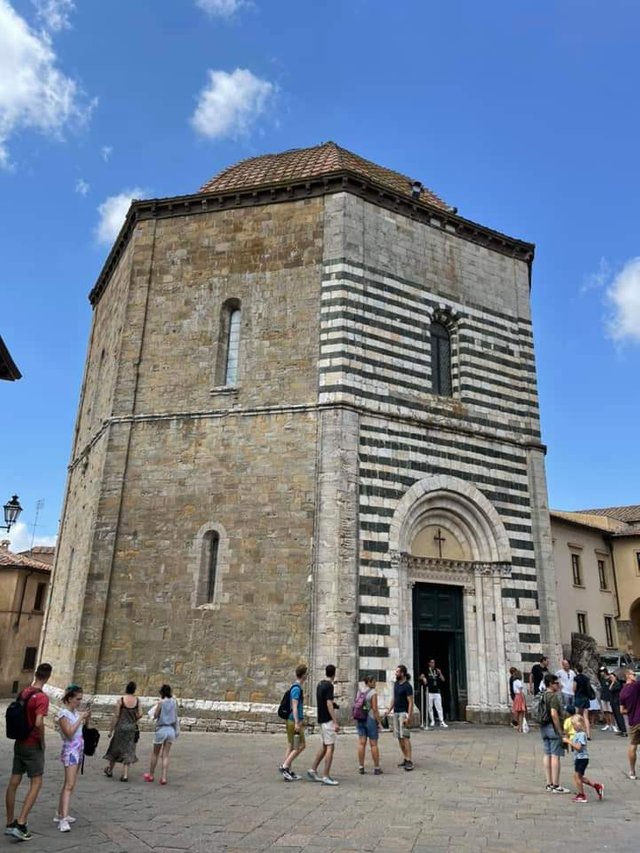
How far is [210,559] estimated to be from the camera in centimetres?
A: 1480

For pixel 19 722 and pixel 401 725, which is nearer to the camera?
pixel 19 722

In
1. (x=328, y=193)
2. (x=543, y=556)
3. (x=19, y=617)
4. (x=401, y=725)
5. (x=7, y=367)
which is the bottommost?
(x=401, y=725)

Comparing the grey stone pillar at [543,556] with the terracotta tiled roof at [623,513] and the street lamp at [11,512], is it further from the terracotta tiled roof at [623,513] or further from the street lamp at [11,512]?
the terracotta tiled roof at [623,513]

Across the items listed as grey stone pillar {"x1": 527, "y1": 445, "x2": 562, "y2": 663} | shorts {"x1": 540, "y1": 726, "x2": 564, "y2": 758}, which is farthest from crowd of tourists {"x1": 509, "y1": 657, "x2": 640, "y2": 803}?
grey stone pillar {"x1": 527, "y1": 445, "x2": 562, "y2": 663}

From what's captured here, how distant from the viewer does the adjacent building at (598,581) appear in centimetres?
2639

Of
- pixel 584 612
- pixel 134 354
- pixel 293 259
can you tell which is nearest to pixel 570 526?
pixel 584 612

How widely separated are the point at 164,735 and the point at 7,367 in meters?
7.14

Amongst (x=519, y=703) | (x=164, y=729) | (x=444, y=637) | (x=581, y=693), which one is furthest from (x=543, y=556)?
(x=164, y=729)

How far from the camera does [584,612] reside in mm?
27094

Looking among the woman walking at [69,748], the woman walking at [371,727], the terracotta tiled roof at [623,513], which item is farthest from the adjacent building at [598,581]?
the woman walking at [69,748]

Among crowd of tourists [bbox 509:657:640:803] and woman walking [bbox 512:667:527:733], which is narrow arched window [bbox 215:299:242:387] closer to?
woman walking [bbox 512:667:527:733]

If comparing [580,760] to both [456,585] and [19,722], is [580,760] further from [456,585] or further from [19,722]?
[456,585]

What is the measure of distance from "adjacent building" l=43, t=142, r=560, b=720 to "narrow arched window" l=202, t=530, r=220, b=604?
0.16ft

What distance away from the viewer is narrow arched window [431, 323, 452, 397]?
1716 centimetres
